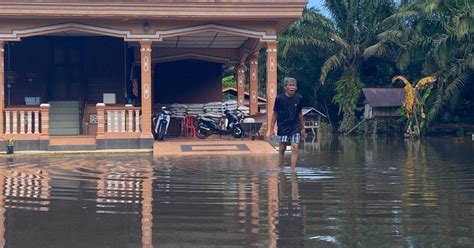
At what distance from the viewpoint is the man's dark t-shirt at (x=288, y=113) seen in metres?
11.2

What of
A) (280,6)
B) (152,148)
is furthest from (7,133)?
(280,6)

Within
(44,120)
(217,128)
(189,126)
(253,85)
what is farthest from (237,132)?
(44,120)

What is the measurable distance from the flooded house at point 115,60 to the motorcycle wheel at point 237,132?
248 cm

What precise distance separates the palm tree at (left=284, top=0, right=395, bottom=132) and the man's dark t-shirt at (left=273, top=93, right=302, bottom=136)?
888 inches

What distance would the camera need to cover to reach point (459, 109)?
30.2 meters

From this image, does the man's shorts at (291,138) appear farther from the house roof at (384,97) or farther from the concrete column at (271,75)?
the house roof at (384,97)

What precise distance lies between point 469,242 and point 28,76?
18.4 meters

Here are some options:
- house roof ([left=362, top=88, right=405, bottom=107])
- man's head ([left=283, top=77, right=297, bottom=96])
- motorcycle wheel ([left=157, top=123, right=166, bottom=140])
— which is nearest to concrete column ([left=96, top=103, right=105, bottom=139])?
motorcycle wheel ([left=157, top=123, right=166, bottom=140])

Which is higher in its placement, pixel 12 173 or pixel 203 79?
pixel 203 79

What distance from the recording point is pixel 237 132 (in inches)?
812

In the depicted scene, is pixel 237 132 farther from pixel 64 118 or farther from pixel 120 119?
pixel 64 118

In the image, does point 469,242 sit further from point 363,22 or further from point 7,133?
point 363,22

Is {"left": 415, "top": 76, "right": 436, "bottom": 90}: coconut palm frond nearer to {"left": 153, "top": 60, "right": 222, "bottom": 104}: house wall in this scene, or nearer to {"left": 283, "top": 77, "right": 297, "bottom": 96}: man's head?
{"left": 153, "top": 60, "right": 222, "bottom": 104}: house wall

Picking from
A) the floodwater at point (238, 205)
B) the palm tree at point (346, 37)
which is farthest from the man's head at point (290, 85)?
the palm tree at point (346, 37)
